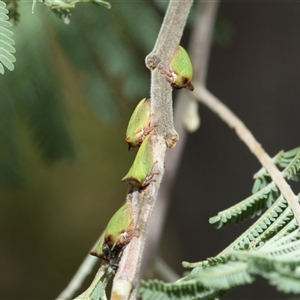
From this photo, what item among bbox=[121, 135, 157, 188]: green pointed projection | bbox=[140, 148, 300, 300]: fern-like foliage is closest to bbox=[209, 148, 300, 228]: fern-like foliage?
bbox=[140, 148, 300, 300]: fern-like foliage

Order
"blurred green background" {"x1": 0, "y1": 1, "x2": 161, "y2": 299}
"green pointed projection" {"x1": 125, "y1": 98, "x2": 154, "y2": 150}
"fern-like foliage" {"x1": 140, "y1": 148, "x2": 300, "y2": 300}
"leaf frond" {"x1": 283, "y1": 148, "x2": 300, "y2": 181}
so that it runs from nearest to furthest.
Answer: "fern-like foliage" {"x1": 140, "y1": 148, "x2": 300, "y2": 300} < "green pointed projection" {"x1": 125, "y1": 98, "x2": 154, "y2": 150} < "leaf frond" {"x1": 283, "y1": 148, "x2": 300, "y2": 181} < "blurred green background" {"x1": 0, "y1": 1, "x2": 161, "y2": 299}

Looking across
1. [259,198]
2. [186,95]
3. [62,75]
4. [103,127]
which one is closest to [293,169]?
[259,198]

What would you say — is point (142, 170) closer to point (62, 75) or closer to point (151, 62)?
point (151, 62)

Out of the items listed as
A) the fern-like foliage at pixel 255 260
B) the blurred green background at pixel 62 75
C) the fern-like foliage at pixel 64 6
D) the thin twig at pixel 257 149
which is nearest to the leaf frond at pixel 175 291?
the fern-like foliage at pixel 255 260

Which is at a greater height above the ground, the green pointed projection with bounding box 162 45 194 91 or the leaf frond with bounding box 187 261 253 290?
the green pointed projection with bounding box 162 45 194 91

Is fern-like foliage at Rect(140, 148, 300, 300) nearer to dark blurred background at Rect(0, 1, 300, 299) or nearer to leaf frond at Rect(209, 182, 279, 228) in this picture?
leaf frond at Rect(209, 182, 279, 228)

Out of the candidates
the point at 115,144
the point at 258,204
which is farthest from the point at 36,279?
the point at 258,204
